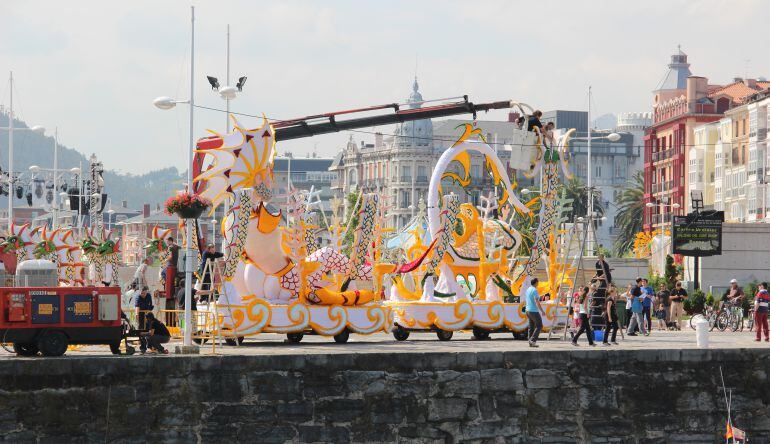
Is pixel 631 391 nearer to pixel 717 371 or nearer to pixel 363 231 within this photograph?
pixel 717 371

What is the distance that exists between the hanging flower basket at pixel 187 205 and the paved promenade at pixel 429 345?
2.65 meters

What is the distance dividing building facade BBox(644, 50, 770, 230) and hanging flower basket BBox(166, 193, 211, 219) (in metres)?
88.6

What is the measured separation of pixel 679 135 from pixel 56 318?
99.5 metres

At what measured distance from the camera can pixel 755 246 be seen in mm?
66562

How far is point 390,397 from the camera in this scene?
94.6 ft

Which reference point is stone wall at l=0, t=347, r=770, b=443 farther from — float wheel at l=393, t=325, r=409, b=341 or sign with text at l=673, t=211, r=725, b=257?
sign with text at l=673, t=211, r=725, b=257

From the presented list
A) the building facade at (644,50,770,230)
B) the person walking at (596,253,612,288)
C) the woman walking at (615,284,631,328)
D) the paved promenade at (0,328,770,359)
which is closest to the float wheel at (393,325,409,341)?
the paved promenade at (0,328,770,359)

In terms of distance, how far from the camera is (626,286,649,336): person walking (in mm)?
40938

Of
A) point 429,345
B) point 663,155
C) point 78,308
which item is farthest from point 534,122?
point 663,155

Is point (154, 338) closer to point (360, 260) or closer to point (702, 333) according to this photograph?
point (360, 260)

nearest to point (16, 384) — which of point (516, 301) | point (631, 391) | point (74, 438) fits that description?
point (74, 438)

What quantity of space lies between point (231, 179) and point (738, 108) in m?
78.8

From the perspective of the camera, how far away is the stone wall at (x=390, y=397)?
88.2 ft

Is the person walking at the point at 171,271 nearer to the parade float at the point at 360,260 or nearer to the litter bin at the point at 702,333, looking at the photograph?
the parade float at the point at 360,260
